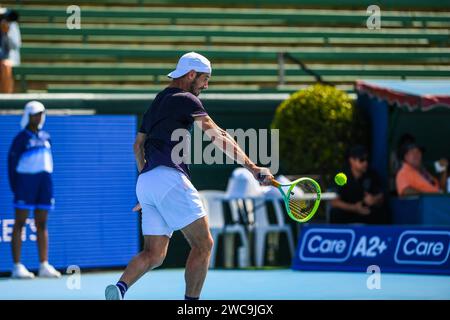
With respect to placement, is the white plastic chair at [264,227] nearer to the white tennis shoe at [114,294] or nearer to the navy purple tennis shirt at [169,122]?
the navy purple tennis shirt at [169,122]

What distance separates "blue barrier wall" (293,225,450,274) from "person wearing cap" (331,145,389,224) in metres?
0.36

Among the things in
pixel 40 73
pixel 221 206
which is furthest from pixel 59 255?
pixel 40 73

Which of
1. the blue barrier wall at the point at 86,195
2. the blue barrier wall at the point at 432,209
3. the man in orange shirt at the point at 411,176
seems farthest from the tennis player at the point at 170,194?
the man in orange shirt at the point at 411,176

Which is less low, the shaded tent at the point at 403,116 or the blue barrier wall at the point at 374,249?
the shaded tent at the point at 403,116

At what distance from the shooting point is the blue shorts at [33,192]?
1210cm

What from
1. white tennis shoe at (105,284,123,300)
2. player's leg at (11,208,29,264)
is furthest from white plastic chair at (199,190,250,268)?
white tennis shoe at (105,284,123,300)

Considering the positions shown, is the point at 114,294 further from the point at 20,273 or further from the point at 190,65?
the point at 20,273

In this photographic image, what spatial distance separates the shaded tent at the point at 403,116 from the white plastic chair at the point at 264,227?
1.33 metres

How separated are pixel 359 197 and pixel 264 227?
1.22 m

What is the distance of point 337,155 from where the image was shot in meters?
13.6

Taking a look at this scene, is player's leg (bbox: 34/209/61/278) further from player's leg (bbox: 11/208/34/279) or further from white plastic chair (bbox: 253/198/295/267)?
white plastic chair (bbox: 253/198/295/267)

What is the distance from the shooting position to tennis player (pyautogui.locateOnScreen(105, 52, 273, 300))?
24.6 ft
